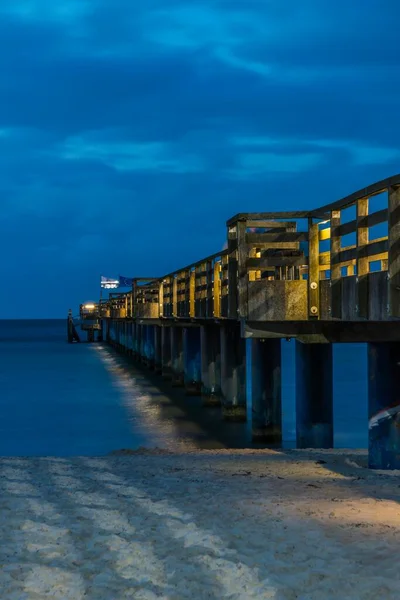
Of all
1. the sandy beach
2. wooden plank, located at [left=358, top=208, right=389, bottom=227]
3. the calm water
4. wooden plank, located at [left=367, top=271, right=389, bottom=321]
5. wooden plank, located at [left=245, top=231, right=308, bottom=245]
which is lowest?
the calm water

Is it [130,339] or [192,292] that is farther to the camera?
[130,339]

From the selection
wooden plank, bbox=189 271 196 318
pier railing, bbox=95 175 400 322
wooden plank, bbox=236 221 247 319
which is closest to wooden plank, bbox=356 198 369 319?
pier railing, bbox=95 175 400 322

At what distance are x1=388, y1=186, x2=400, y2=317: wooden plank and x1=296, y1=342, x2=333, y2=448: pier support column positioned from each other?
20.5 ft

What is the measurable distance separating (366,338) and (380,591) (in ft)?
19.9

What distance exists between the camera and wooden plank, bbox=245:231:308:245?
1173cm

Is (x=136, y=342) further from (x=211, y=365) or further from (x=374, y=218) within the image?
(x=374, y=218)

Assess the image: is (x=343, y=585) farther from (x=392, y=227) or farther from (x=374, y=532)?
(x=392, y=227)

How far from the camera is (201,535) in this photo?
22.5 feet

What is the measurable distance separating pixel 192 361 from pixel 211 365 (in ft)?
14.7

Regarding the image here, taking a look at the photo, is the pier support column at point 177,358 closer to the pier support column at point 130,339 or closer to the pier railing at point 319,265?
the pier railing at point 319,265

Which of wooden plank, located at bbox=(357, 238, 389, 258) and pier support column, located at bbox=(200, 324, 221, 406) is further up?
wooden plank, located at bbox=(357, 238, 389, 258)

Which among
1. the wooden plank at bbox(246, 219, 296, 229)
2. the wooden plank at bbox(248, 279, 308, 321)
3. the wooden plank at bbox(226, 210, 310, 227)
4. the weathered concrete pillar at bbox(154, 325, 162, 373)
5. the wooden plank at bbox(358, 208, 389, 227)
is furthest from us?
the weathered concrete pillar at bbox(154, 325, 162, 373)

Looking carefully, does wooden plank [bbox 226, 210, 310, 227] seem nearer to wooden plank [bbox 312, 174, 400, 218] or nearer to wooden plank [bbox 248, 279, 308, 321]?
wooden plank [bbox 312, 174, 400, 218]

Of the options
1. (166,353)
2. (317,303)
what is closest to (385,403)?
(317,303)
